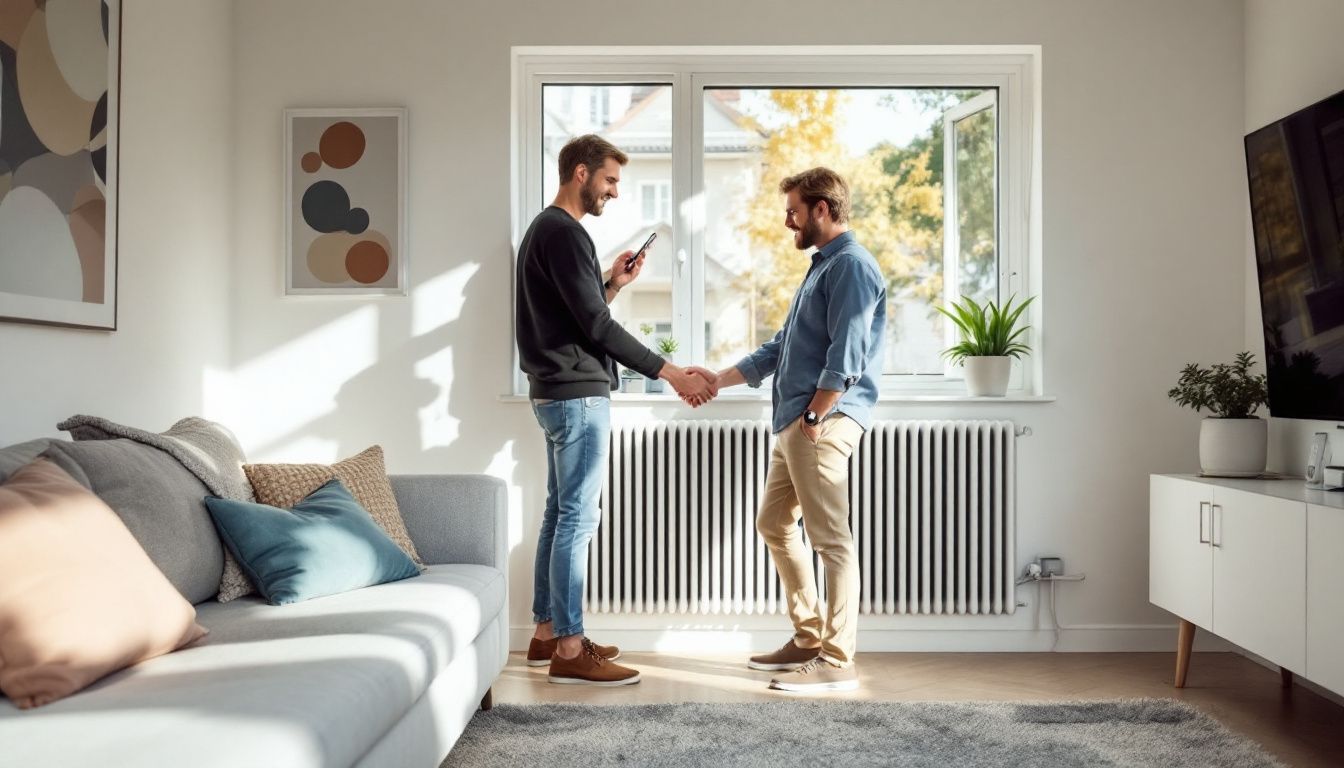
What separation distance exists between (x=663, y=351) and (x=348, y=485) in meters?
1.50

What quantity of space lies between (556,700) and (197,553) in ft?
4.02

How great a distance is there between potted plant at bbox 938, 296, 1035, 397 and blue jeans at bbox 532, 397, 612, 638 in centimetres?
139

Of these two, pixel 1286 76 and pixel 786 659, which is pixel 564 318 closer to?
pixel 786 659

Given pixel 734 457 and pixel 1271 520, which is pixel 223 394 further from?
pixel 1271 520

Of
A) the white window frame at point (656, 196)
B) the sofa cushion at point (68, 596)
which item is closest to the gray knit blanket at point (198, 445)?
the sofa cushion at point (68, 596)

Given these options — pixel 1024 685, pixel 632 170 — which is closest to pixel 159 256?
pixel 632 170

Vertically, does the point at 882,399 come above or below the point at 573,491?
above

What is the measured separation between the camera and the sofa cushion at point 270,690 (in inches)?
58.6

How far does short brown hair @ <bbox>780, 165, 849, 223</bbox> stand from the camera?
11.7 feet

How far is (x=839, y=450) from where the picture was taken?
3492 mm

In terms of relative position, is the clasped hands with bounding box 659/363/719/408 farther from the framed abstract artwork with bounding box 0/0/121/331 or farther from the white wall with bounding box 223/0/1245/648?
the framed abstract artwork with bounding box 0/0/121/331

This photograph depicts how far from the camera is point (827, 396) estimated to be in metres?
3.40

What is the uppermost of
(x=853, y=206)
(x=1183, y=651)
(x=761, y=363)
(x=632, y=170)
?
(x=632, y=170)

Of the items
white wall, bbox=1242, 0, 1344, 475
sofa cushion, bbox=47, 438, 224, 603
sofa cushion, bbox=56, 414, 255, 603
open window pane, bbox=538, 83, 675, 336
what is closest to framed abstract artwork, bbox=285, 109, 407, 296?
open window pane, bbox=538, 83, 675, 336
